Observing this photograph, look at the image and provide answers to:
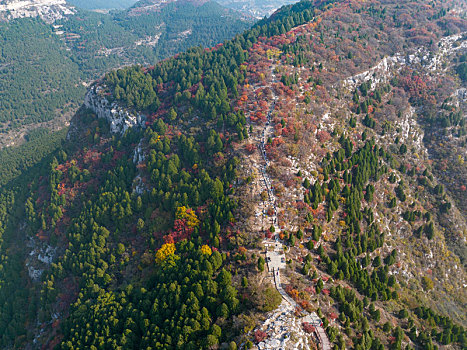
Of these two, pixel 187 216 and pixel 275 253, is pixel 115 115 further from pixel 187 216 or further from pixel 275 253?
pixel 275 253

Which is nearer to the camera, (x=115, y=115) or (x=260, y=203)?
(x=260, y=203)

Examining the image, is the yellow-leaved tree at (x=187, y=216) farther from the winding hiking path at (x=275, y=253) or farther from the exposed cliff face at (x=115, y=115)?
the exposed cliff face at (x=115, y=115)

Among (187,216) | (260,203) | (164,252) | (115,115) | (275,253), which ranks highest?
(115,115)

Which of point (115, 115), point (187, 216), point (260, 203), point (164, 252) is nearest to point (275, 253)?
point (260, 203)

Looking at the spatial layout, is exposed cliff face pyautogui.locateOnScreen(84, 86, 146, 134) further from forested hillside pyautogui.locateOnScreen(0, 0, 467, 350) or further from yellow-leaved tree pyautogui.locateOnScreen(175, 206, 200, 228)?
yellow-leaved tree pyautogui.locateOnScreen(175, 206, 200, 228)

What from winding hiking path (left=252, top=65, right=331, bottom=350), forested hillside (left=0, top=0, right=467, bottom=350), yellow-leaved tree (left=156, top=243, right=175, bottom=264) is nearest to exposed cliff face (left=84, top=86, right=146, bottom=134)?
forested hillside (left=0, top=0, right=467, bottom=350)

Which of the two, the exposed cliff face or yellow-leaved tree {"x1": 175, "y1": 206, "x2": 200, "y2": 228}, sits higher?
the exposed cliff face

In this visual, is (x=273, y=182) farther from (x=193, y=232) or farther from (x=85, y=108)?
(x=85, y=108)
